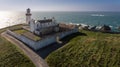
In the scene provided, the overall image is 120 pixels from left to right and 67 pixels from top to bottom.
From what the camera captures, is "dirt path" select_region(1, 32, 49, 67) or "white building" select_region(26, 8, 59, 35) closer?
"dirt path" select_region(1, 32, 49, 67)

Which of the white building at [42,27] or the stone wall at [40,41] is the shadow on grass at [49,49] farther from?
the white building at [42,27]

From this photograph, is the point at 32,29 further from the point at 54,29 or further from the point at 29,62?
the point at 29,62

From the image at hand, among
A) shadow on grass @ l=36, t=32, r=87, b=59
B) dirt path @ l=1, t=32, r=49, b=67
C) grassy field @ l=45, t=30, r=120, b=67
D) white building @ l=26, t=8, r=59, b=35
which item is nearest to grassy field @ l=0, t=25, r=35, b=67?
dirt path @ l=1, t=32, r=49, b=67

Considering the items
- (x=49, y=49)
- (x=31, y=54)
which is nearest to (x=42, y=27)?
(x=49, y=49)

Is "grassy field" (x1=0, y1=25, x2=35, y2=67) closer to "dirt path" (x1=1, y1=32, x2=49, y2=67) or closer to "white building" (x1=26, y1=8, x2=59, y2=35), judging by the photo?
"dirt path" (x1=1, y1=32, x2=49, y2=67)

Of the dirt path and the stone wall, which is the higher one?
the stone wall

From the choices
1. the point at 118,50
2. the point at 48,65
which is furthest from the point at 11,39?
the point at 118,50
